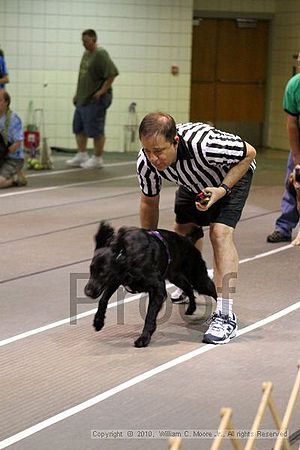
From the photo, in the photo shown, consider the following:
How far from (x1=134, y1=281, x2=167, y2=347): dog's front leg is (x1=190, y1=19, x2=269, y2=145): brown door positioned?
9.30 m

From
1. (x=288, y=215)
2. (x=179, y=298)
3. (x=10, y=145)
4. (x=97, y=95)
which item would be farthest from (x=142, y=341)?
(x=97, y=95)

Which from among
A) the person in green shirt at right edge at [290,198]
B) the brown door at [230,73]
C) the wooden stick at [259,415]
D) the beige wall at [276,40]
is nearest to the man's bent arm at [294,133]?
the person in green shirt at right edge at [290,198]

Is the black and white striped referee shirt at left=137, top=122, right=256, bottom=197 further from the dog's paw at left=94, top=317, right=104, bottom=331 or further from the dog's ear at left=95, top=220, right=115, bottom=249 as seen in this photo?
the dog's paw at left=94, top=317, right=104, bottom=331

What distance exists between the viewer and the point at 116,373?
173 inches

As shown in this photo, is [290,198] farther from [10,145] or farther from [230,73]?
[230,73]

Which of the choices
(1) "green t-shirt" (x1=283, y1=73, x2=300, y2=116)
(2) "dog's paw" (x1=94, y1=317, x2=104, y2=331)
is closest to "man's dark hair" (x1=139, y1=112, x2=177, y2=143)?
(2) "dog's paw" (x1=94, y1=317, x2=104, y2=331)

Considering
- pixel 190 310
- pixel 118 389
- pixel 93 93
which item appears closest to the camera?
pixel 118 389

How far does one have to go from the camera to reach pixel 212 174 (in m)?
4.86

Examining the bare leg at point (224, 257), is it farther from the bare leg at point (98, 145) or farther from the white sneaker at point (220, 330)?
the bare leg at point (98, 145)

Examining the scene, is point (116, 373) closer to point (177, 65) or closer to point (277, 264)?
point (277, 264)

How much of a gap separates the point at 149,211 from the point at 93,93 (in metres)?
6.36

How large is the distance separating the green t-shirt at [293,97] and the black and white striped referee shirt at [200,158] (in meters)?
1.97

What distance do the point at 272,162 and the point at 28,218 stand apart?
505 cm

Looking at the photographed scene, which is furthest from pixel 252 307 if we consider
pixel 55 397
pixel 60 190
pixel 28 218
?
pixel 60 190
